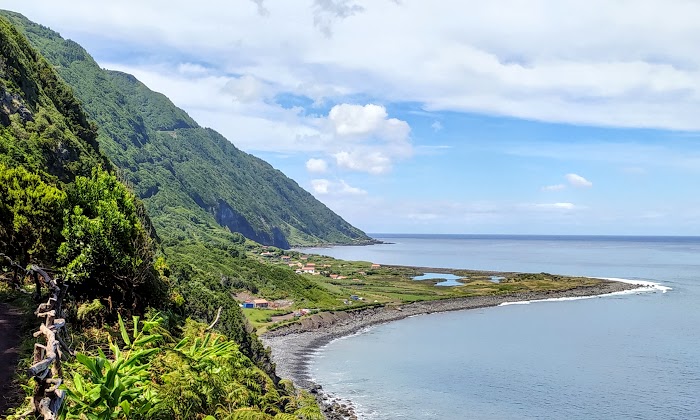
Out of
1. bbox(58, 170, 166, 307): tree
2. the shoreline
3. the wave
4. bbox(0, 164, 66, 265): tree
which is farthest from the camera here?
the wave

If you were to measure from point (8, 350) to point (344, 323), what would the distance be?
105697 mm

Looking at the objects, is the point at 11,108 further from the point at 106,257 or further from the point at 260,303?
the point at 260,303

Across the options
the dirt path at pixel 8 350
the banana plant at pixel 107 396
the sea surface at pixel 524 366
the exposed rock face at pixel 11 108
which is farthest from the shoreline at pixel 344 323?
the exposed rock face at pixel 11 108

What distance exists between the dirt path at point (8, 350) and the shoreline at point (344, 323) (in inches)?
1521

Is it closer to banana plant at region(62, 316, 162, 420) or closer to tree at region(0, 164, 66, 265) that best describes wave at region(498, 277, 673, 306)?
tree at region(0, 164, 66, 265)

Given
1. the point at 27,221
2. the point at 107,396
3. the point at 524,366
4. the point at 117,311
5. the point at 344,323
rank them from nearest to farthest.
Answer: the point at 107,396, the point at 117,311, the point at 27,221, the point at 524,366, the point at 344,323

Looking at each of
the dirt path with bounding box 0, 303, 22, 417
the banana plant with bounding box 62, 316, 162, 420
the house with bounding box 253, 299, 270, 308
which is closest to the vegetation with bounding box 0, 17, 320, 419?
the banana plant with bounding box 62, 316, 162, 420

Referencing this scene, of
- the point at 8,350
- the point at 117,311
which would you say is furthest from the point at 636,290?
the point at 8,350

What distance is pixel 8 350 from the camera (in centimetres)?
1647

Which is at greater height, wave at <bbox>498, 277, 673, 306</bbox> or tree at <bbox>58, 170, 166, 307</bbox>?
tree at <bbox>58, 170, 166, 307</bbox>

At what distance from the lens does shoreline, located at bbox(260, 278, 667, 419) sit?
66375mm

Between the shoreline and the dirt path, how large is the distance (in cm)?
3864

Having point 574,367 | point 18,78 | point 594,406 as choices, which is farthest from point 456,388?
point 18,78

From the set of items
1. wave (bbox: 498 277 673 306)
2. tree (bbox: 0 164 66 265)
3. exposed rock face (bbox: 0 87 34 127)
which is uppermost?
exposed rock face (bbox: 0 87 34 127)
